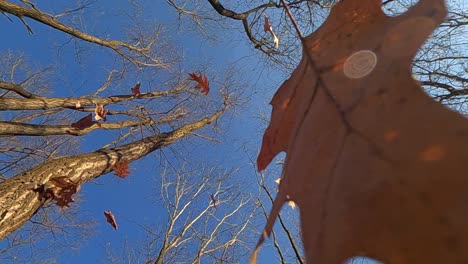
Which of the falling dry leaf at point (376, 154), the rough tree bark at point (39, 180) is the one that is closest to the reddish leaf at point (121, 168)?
the rough tree bark at point (39, 180)

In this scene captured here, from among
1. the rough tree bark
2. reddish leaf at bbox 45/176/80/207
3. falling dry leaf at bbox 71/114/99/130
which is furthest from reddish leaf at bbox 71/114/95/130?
reddish leaf at bbox 45/176/80/207

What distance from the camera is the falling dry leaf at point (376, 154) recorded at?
238 mm

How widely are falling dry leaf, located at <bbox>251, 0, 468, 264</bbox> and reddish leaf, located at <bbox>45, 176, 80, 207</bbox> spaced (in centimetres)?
217

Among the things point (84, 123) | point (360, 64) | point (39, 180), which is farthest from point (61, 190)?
point (360, 64)

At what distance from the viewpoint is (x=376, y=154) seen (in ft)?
0.99

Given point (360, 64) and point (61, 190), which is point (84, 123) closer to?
point (61, 190)

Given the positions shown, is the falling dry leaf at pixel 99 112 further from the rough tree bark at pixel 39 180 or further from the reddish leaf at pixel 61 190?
the reddish leaf at pixel 61 190

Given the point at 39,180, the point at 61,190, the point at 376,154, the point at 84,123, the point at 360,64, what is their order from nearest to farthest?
the point at 376,154
the point at 360,64
the point at 39,180
the point at 61,190
the point at 84,123

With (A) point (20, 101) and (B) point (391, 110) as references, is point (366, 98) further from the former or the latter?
(A) point (20, 101)

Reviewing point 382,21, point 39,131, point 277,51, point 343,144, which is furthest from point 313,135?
point 277,51

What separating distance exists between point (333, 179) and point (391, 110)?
3.1 inches

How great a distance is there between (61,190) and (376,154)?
2.45 m

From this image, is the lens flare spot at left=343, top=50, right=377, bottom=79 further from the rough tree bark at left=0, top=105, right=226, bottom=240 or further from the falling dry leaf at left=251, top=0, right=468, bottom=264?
the rough tree bark at left=0, top=105, right=226, bottom=240

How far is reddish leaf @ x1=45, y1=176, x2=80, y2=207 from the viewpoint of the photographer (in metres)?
2.27
